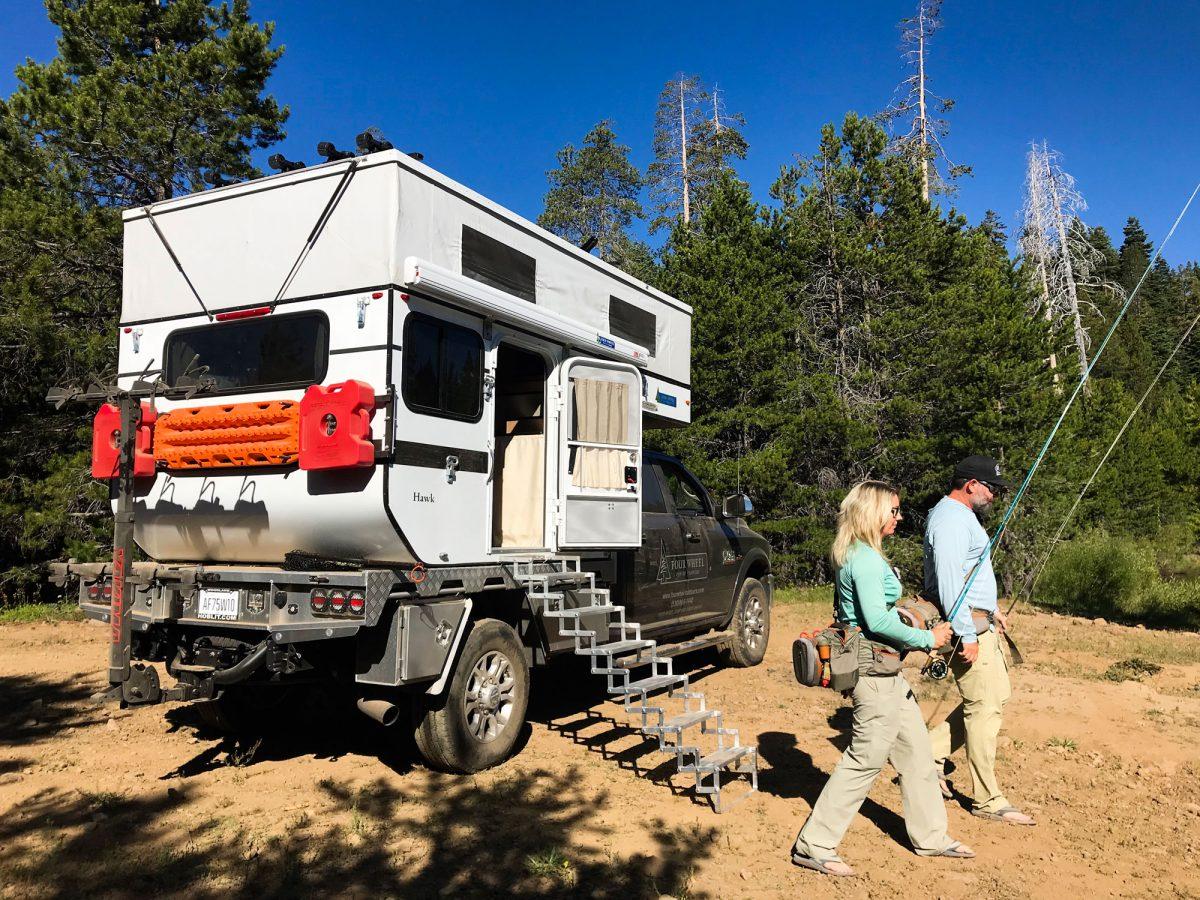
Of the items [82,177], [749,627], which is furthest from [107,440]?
[82,177]

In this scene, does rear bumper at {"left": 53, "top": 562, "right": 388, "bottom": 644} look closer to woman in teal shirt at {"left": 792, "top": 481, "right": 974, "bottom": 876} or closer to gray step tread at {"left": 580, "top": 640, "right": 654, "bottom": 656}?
gray step tread at {"left": 580, "top": 640, "right": 654, "bottom": 656}

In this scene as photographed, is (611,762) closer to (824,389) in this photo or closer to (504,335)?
(504,335)

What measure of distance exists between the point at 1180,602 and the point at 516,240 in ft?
42.3

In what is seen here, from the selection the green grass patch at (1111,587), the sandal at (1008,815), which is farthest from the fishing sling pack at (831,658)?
the green grass patch at (1111,587)

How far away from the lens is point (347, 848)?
3.95 metres

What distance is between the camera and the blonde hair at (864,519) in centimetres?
392

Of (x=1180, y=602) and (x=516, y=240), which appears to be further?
(x=1180, y=602)

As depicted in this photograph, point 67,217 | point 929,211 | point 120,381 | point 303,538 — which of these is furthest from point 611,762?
point 929,211

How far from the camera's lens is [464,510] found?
5141 mm

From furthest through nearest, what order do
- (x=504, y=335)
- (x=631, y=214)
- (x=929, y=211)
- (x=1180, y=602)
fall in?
(x=631, y=214), (x=929, y=211), (x=1180, y=602), (x=504, y=335)

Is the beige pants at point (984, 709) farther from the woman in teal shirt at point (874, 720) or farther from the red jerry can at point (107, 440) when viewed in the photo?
the red jerry can at point (107, 440)

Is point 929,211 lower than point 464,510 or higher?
higher

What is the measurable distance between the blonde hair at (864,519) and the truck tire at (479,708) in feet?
7.11

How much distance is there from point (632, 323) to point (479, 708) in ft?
11.2
